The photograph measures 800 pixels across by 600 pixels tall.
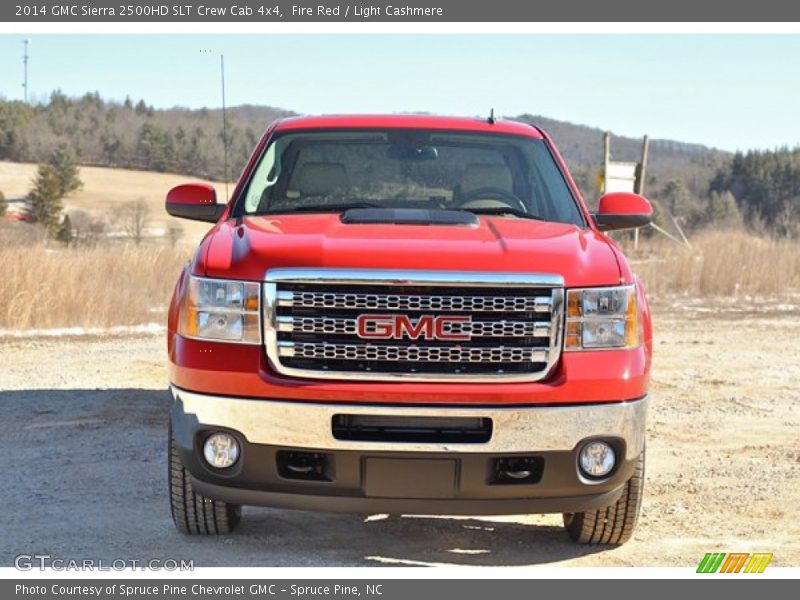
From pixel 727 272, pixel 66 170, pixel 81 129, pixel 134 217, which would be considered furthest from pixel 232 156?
pixel 81 129

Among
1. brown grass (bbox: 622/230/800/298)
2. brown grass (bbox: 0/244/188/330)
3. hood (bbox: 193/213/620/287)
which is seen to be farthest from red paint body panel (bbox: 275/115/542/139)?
brown grass (bbox: 622/230/800/298)

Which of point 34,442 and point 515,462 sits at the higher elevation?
point 515,462

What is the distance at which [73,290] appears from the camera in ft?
44.9

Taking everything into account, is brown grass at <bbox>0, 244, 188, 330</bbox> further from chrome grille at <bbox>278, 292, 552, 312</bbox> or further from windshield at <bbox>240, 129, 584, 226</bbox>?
chrome grille at <bbox>278, 292, 552, 312</bbox>

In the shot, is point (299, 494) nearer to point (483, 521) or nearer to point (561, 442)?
point (561, 442)

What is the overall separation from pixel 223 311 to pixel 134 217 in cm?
6128

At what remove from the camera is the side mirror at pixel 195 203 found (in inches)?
238

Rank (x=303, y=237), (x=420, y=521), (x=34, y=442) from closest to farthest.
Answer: (x=303, y=237), (x=420, y=521), (x=34, y=442)

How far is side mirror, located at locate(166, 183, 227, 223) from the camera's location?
6.05 m

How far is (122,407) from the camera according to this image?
862 cm

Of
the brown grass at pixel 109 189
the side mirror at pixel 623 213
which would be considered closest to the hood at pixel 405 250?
the side mirror at pixel 623 213

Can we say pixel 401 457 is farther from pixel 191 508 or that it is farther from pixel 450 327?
pixel 191 508

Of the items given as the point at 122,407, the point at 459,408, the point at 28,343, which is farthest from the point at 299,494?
the point at 28,343

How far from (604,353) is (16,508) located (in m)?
2.96
